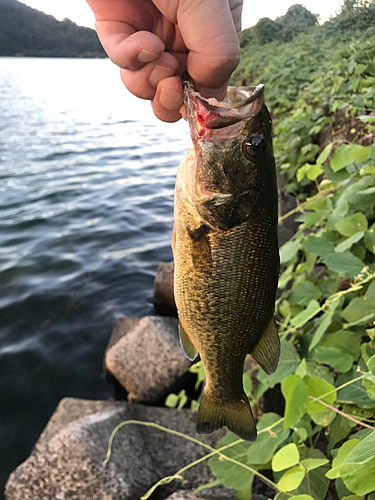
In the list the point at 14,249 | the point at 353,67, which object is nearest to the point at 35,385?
the point at 14,249

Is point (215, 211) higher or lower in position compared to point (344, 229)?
higher

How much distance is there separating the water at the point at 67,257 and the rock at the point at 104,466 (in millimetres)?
1299

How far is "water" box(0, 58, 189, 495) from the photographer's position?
4.71 meters

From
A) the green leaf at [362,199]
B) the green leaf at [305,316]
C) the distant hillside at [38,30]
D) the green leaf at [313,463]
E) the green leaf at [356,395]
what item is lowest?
the green leaf at [313,463]

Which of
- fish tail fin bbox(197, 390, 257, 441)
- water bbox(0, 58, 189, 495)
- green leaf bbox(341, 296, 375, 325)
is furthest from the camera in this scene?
water bbox(0, 58, 189, 495)

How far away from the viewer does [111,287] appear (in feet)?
21.6

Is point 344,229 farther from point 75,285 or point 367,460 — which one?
point 75,285

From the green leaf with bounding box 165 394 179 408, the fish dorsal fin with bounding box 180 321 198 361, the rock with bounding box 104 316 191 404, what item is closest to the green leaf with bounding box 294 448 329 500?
the fish dorsal fin with bounding box 180 321 198 361

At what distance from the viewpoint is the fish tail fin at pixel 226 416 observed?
1606mm

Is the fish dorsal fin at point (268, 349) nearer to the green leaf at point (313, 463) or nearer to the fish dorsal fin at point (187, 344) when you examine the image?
the fish dorsal fin at point (187, 344)

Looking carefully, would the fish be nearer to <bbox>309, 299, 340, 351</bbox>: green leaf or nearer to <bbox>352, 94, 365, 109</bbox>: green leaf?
<bbox>309, 299, 340, 351</bbox>: green leaf

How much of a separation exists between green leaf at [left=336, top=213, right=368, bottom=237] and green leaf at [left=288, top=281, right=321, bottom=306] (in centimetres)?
42

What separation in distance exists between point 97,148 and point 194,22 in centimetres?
1472

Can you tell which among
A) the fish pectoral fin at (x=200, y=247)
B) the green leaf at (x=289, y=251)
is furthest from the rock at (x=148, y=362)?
the fish pectoral fin at (x=200, y=247)
